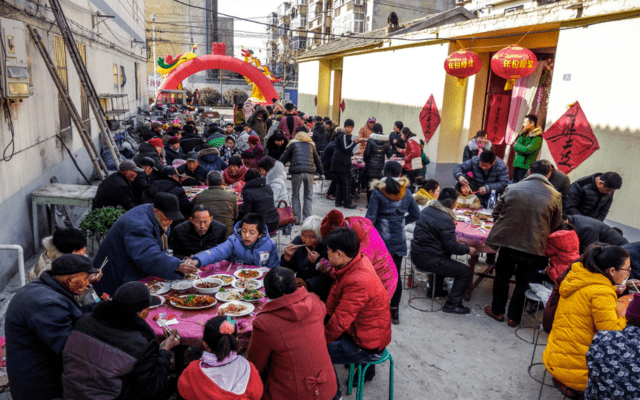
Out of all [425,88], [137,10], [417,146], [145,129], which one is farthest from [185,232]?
[137,10]

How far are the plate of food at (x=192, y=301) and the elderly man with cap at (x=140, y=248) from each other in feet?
1.07

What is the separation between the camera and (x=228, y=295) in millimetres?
3791

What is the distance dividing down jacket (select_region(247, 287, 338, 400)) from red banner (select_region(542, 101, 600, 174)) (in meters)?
7.26

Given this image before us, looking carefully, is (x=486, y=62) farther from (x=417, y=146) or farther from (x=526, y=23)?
(x=417, y=146)

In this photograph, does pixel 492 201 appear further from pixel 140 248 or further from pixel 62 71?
pixel 62 71

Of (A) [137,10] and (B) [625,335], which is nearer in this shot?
(B) [625,335]

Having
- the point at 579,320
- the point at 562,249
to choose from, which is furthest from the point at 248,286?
the point at 562,249

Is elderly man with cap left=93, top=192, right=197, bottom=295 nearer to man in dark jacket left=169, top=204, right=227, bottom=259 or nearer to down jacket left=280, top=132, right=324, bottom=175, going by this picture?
man in dark jacket left=169, top=204, right=227, bottom=259

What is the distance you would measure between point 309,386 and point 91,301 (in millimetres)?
2098

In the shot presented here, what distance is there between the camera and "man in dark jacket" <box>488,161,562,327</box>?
16.5 feet

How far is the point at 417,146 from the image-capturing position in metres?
9.68

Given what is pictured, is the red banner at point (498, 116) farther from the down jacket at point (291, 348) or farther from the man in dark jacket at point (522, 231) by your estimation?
the down jacket at point (291, 348)

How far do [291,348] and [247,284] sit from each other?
1.31m

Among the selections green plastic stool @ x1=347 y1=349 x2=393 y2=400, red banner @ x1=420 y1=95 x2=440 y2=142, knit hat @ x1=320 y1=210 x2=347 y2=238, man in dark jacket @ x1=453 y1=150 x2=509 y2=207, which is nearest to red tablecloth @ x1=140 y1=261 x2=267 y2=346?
knit hat @ x1=320 y1=210 x2=347 y2=238
